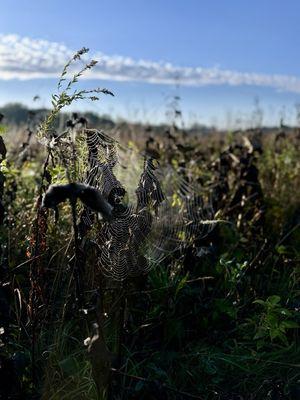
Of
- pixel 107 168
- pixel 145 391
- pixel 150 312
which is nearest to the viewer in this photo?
pixel 145 391

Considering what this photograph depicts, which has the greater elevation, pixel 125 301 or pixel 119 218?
pixel 119 218

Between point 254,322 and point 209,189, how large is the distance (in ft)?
7.54

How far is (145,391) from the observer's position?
108 inches

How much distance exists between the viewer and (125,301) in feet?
10.2

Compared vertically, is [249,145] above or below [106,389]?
above

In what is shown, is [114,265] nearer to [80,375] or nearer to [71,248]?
[71,248]

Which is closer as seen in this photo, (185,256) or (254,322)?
(254,322)

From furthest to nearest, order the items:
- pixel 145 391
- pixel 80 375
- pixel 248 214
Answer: pixel 248 214 → pixel 80 375 → pixel 145 391

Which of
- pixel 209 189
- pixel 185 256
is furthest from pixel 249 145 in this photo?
pixel 185 256

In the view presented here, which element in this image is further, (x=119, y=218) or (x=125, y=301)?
(x=119, y=218)

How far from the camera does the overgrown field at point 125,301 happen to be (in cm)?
285

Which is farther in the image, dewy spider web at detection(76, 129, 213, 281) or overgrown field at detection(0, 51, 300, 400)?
dewy spider web at detection(76, 129, 213, 281)

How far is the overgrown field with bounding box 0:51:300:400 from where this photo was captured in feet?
9.36

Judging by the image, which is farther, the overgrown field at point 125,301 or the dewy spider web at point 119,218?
the dewy spider web at point 119,218
